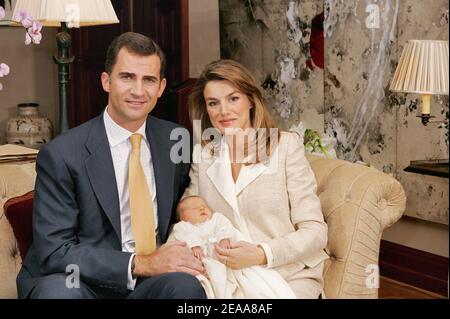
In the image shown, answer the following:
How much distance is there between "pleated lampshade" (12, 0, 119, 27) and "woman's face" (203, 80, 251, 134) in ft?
1.28

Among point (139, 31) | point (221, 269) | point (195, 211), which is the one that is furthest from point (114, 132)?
point (139, 31)

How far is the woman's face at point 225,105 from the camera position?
1.39 meters

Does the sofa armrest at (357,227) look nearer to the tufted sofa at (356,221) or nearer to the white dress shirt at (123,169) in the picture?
the tufted sofa at (356,221)

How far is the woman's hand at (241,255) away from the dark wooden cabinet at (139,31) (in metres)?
0.84

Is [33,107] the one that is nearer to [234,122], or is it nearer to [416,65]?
[234,122]

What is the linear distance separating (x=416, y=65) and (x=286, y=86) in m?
0.64

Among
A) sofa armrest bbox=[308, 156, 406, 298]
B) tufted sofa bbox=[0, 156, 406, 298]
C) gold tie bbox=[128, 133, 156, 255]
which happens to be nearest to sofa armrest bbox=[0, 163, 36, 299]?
tufted sofa bbox=[0, 156, 406, 298]

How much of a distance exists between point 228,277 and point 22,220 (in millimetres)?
413

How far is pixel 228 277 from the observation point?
133 cm

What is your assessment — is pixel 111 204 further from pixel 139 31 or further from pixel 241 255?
pixel 139 31

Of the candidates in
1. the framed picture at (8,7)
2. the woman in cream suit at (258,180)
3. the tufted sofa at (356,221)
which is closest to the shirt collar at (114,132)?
the woman in cream suit at (258,180)
